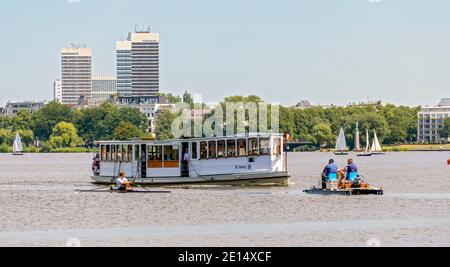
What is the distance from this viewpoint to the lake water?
42625 mm

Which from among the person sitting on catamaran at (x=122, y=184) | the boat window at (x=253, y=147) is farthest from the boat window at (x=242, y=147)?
the person sitting on catamaran at (x=122, y=184)

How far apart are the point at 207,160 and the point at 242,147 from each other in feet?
7.51

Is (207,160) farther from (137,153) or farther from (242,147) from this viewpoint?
(137,153)

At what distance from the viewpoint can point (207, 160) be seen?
6950 cm

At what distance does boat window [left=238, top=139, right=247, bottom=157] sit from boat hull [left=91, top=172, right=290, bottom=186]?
120 centimetres

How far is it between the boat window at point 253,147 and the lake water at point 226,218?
2.09m

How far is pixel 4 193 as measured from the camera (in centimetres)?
7419

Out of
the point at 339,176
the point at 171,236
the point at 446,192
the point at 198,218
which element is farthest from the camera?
the point at 446,192

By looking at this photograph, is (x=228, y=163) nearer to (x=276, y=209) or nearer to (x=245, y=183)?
(x=245, y=183)

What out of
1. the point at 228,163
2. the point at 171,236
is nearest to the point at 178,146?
the point at 228,163

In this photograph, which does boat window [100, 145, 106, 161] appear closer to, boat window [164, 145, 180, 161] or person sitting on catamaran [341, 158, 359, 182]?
boat window [164, 145, 180, 161]

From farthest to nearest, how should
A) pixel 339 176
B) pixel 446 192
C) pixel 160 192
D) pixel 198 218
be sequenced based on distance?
pixel 446 192 < pixel 160 192 < pixel 339 176 < pixel 198 218

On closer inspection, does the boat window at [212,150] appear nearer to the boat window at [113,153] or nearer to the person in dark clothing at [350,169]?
the boat window at [113,153]
